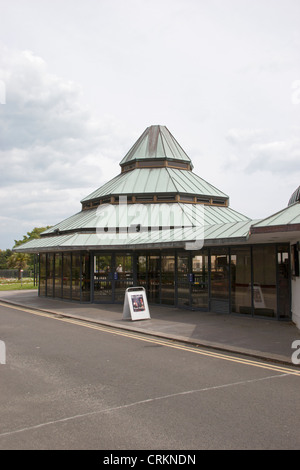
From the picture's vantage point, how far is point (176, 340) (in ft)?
37.3

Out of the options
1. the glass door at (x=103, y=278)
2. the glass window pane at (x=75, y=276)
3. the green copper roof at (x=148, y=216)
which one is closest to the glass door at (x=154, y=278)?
the glass door at (x=103, y=278)

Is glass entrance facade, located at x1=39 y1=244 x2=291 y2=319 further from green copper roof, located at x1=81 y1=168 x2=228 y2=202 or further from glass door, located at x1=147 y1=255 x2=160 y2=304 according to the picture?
green copper roof, located at x1=81 y1=168 x2=228 y2=202

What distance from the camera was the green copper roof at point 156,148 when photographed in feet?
105

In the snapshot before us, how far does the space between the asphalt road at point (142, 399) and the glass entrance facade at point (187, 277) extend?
5.71 meters

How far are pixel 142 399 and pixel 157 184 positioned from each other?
74.8 feet

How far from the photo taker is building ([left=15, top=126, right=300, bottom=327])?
47.8ft

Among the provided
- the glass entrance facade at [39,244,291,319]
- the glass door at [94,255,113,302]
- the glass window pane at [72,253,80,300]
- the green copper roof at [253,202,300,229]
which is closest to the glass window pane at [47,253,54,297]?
the glass entrance facade at [39,244,291,319]

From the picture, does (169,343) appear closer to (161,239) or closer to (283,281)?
(283,281)

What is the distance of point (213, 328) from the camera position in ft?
42.5

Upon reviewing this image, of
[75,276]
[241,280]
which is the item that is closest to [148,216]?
[75,276]

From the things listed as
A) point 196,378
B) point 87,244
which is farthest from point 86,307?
point 196,378
